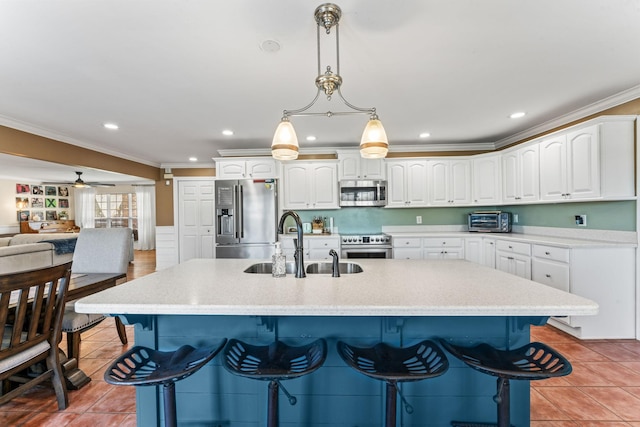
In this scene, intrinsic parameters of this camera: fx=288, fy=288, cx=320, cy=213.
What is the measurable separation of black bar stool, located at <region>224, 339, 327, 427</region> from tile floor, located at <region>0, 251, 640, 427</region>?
1162 millimetres

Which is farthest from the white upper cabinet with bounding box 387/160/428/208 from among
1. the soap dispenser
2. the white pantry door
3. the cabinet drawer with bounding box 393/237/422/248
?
the white pantry door

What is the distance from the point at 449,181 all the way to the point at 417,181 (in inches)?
19.7

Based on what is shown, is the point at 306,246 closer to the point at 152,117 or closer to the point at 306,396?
the point at 152,117

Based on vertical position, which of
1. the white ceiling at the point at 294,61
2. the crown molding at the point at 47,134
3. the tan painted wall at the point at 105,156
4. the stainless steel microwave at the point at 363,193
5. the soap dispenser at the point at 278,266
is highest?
the white ceiling at the point at 294,61

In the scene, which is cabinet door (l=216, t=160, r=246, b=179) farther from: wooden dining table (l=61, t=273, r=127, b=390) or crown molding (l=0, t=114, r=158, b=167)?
wooden dining table (l=61, t=273, r=127, b=390)

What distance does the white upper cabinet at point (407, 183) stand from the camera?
4574 mm

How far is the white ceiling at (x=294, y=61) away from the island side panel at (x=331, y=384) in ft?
5.53

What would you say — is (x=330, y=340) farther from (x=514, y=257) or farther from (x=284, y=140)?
(x=514, y=257)

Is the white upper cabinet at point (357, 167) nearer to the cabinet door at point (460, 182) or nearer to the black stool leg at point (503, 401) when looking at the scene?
the cabinet door at point (460, 182)

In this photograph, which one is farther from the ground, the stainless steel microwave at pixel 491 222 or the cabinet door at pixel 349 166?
the cabinet door at pixel 349 166

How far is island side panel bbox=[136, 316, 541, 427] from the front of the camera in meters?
1.47

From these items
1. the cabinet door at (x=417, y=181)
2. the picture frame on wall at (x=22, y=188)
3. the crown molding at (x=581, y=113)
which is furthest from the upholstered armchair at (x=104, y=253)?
the picture frame on wall at (x=22, y=188)

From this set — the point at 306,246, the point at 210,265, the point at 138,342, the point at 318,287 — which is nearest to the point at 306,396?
the point at 318,287

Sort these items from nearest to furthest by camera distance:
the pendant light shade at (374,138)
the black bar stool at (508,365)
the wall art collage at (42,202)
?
the black bar stool at (508,365)
the pendant light shade at (374,138)
the wall art collage at (42,202)
